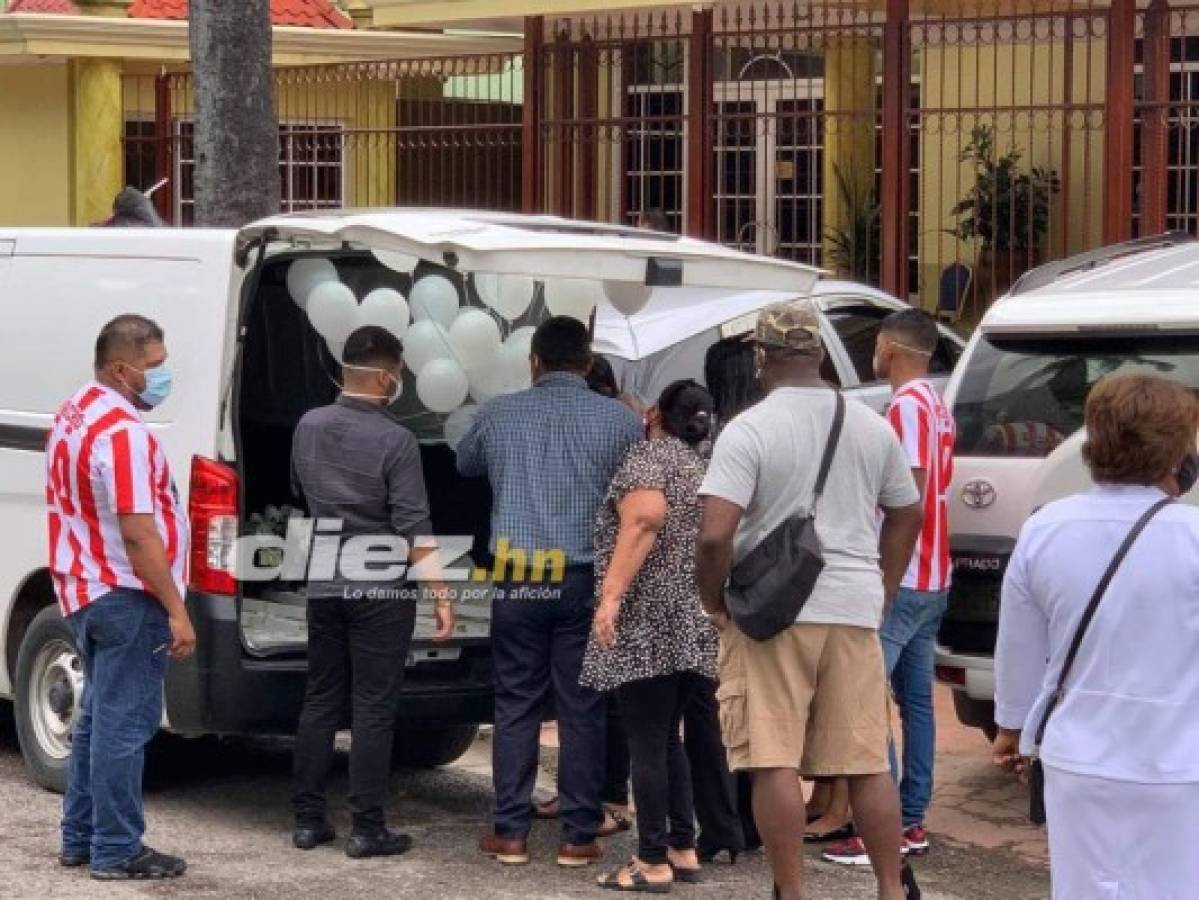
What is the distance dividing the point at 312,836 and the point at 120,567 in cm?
116

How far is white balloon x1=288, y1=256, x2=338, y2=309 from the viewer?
8.35m

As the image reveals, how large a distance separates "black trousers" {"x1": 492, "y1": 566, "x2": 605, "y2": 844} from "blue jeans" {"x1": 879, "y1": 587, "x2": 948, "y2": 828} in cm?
96

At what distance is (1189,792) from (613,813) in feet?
11.9

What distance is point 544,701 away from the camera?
7.74 meters

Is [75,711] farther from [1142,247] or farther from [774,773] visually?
[1142,247]

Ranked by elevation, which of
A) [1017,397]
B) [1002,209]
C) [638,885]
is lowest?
[638,885]

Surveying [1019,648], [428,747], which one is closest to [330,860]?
[428,747]

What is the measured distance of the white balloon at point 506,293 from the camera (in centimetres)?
870

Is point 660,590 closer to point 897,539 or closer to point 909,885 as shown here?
point 897,539

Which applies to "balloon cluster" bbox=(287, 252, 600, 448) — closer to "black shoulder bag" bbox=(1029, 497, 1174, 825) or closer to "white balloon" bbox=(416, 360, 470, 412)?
"white balloon" bbox=(416, 360, 470, 412)

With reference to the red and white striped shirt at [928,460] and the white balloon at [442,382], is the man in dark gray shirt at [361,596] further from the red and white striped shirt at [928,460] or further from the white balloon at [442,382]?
the red and white striped shirt at [928,460]

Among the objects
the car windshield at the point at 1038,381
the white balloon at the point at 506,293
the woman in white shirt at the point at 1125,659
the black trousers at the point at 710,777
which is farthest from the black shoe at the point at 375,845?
the woman in white shirt at the point at 1125,659

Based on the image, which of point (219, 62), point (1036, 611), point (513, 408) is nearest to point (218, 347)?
point (513, 408)

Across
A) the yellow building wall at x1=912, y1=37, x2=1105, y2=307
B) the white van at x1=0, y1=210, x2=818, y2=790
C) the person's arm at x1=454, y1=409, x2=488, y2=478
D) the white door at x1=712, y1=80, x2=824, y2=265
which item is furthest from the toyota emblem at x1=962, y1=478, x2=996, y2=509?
the white door at x1=712, y1=80, x2=824, y2=265
